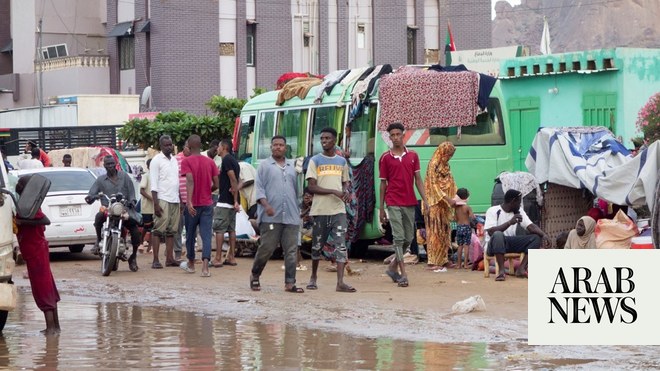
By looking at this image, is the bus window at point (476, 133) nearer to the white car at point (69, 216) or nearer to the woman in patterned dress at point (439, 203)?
the woman in patterned dress at point (439, 203)

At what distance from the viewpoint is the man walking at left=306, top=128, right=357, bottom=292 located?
14055mm

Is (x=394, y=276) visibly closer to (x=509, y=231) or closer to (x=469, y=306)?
(x=509, y=231)

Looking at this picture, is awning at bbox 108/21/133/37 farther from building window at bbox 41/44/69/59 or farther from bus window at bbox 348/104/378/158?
bus window at bbox 348/104/378/158

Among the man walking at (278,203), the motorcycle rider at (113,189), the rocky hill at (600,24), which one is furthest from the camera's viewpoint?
the rocky hill at (600,24)

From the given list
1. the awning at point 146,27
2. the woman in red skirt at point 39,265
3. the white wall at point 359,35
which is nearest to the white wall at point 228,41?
the awning at point 146,27

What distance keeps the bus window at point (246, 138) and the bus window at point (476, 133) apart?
3776 millimetres

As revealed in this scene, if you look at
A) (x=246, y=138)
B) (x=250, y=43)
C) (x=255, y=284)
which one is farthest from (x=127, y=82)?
(x=255, y=284)

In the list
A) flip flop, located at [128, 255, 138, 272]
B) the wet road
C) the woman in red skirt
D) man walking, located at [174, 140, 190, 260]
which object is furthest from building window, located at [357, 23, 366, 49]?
the woman in red skirt

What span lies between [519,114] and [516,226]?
18060 mm

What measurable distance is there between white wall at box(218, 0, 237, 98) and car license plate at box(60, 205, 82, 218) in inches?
1083

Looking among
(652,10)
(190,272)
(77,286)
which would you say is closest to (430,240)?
(190,272)

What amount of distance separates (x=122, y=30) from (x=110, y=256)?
31.7m

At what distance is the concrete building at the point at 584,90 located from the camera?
98.5 feet

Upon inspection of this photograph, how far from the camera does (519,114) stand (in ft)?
108
